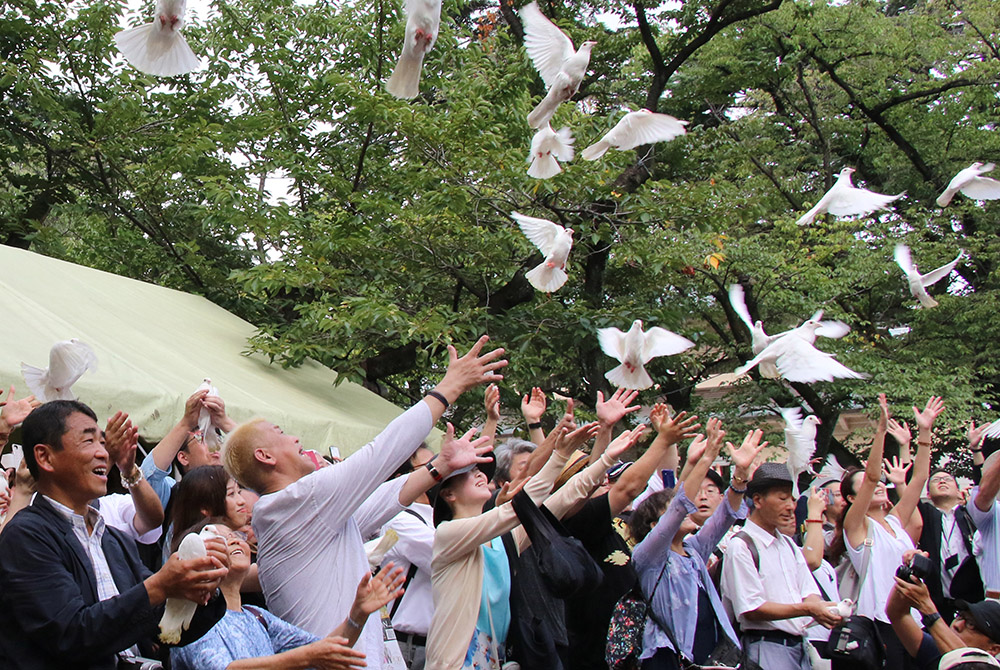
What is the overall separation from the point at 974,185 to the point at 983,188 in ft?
0.22

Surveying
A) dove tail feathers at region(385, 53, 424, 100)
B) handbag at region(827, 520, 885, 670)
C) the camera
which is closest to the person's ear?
dove tail feathers at region(385, 53, 424, 100)

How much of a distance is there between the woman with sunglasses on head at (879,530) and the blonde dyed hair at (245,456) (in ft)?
10.2

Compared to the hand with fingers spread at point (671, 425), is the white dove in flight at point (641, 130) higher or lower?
higher

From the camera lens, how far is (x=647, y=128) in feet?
20.1

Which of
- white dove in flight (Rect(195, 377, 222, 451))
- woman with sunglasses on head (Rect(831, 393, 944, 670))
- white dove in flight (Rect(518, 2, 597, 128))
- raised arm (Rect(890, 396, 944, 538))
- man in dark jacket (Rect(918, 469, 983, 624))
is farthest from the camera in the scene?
white dove in flight (Rect(518, 2, 597, 128))

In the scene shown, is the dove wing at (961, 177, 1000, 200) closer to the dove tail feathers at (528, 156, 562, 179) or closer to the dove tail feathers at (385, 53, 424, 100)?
the dove tail feathers at (528, 156, 562, 179)

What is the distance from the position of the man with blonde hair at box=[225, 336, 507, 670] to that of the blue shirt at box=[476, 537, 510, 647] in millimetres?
603

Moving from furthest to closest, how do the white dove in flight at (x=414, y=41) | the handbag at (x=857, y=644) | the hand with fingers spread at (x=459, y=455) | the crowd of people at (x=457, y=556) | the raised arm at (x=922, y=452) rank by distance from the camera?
the raised arm at (x=922, y=452), the white dove in flight at (x=414, y=41), the handbag at (x=857, y=644), the hand with fingers spread at (x=459, y=455), the crowd of people at (x=457, y=556)

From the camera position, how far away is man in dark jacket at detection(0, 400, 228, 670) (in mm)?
2176

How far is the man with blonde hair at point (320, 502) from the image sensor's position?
2.69 metres

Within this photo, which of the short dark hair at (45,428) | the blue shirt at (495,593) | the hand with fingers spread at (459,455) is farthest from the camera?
the blue shirt at (495,593)

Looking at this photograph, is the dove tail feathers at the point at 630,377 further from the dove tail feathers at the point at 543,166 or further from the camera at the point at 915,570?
the camera at the point at 915,570

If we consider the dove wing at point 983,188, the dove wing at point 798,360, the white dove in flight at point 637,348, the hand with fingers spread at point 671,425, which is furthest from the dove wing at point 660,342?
the dove wing at point 983,188

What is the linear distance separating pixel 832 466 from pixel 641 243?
236 centimetres
